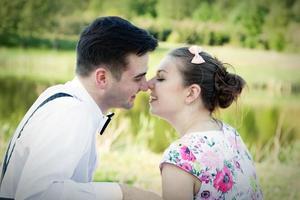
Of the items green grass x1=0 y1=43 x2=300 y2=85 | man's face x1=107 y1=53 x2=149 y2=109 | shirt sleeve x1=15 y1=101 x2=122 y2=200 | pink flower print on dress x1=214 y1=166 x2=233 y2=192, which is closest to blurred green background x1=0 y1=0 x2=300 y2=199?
green grass x1=0 y1=43 x2=300 y2=85

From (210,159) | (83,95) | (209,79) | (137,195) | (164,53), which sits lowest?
(164,53)

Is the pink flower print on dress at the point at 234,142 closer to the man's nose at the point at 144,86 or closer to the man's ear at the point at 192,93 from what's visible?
the man's ear at the point at 192,93

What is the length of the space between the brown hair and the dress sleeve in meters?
0.28

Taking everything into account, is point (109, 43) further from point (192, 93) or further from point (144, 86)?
point (192, 93)

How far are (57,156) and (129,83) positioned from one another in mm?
589

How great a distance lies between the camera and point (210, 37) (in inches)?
275

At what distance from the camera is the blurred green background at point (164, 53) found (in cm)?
639

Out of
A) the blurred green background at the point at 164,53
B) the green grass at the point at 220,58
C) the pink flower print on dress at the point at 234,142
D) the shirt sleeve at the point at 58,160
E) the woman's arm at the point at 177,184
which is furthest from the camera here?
the green grass at the point at 220,58

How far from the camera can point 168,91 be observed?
8.66ft

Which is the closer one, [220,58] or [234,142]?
[234,142]

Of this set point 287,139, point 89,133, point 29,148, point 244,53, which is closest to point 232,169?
point 89,133

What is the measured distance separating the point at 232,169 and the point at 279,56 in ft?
15.6

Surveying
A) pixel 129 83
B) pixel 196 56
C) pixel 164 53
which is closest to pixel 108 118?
pixel 129 83

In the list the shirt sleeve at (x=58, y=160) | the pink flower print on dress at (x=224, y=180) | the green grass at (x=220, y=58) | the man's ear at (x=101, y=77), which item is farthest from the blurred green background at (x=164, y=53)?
the shirt sleeve at (x=58, y=160)
